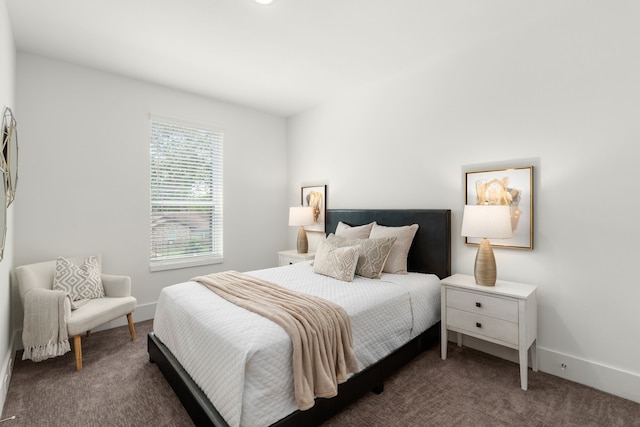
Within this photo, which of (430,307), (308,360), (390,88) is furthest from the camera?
(390,88)

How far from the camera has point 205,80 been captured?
3439 mm

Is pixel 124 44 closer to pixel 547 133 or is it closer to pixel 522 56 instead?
pixel 522 56

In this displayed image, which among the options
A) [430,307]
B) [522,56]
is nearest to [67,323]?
[430,307]

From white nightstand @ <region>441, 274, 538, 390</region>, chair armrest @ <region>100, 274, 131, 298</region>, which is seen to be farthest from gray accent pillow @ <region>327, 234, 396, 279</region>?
chair armrest @ <region>100, 274, 131, 298</region>

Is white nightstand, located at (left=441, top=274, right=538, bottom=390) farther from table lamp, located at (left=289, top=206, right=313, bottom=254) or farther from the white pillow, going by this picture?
table lamp, located at (left=289, top=206, right=313, bottom=254)

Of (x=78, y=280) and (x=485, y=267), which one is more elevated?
(x=485, y=267)

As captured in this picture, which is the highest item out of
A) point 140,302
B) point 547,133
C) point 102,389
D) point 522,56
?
point 522,56

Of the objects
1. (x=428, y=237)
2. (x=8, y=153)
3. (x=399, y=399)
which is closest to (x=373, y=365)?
(x=399, y=399)

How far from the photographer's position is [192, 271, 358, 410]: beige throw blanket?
155 cm

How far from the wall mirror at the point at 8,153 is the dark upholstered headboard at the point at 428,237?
3.11 metres

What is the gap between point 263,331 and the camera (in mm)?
1590

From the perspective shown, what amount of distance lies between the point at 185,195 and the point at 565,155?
12.8 ft

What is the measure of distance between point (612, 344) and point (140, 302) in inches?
171

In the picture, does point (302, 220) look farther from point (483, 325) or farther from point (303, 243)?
point (483, 325)
